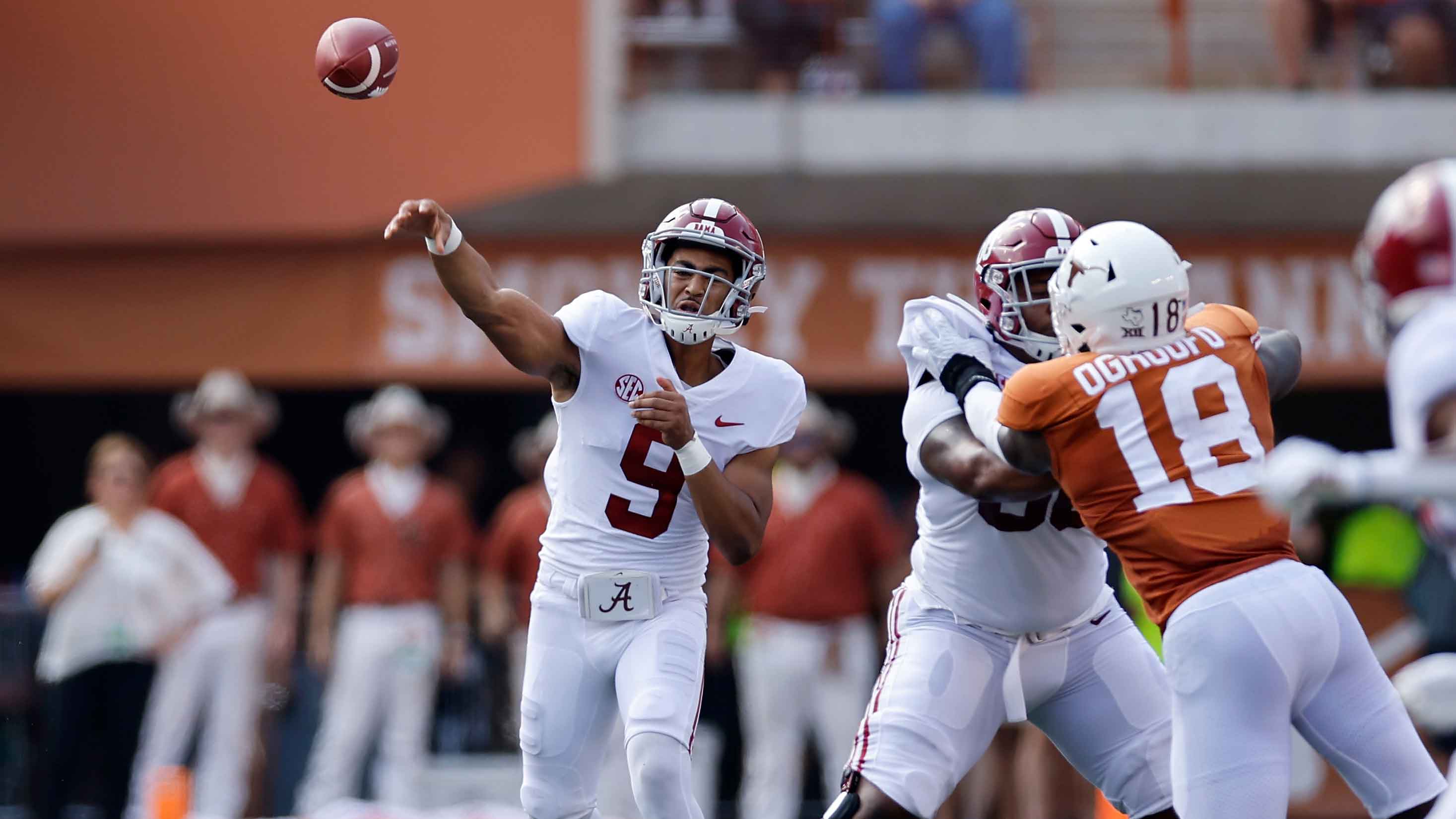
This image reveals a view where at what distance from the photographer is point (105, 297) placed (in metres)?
11.2

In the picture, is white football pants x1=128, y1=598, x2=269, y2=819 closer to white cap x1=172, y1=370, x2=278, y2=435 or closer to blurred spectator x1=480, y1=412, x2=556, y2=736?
white cap x1=172, y1=370, x2=278, y2=435

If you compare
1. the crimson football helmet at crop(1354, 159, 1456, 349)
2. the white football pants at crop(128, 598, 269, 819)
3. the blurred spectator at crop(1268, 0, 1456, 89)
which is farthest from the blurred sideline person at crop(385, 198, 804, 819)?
the blurred spectator at crop(1268, 0, 1456, 89)

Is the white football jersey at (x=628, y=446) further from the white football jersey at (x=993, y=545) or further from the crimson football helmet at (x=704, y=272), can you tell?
the white football jersey at (x=993, y=545)

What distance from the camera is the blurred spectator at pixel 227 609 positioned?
29.0 ft

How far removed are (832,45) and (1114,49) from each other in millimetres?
1817

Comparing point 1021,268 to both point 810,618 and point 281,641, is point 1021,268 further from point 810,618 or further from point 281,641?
point 281,641

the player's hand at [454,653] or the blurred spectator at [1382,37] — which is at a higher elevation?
the blurred spectator at [1382,37]

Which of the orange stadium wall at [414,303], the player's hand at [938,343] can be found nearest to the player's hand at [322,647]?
the orange stadium wall at [414,303]

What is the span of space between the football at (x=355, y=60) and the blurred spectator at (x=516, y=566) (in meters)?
3.91

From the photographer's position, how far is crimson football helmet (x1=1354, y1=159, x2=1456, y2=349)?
376 centimetres

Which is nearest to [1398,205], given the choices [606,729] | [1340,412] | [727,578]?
[606,729]

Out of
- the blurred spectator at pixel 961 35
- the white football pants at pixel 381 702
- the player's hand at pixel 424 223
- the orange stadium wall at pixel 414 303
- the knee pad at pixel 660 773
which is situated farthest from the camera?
the blurred spectator at pixel 961 35

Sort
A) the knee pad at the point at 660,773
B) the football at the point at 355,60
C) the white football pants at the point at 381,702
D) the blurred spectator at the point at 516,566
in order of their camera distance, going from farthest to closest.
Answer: the blurred spectator at the point at 516,566
the white football pants at the point at 381,702
the football at the point at 355,60
the knee pad at the point at 660,773

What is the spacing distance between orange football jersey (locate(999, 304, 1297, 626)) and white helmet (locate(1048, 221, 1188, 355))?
55 millimetres
